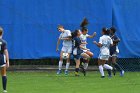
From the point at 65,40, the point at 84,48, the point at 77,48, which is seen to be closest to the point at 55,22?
the point at 65,40

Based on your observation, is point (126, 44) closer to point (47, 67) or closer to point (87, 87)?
point (47, 67)

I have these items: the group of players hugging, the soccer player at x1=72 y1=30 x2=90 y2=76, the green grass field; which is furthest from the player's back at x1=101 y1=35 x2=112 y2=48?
the green grass field

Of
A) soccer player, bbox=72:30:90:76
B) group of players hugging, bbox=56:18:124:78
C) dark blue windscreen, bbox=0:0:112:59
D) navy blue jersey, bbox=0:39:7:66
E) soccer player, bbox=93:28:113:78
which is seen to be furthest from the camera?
dark blue windscreen, bbox=0:0:112:59

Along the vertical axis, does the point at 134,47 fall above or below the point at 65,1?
below

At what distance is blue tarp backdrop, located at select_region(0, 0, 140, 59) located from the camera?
21.0 meters

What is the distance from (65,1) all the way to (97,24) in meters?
1.71

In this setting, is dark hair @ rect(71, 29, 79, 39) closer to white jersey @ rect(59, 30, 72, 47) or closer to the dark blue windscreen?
white jersey @ rect(59, 30, 72, 47)

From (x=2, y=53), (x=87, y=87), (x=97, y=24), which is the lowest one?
(x=87, y=87)

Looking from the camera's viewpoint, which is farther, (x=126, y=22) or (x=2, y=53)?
(x=126, y=22)

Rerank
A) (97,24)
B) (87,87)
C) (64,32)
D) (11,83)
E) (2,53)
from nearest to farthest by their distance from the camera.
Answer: (2,53) < (87,87) < (11,83) < (64,32) < (97,24)

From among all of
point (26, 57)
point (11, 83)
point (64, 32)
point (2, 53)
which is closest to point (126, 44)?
point (64, 32)

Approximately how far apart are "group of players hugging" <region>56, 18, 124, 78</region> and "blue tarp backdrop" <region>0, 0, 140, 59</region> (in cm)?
103

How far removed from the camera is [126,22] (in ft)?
69.9

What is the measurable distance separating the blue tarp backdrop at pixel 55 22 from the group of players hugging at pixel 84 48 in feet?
3.38
